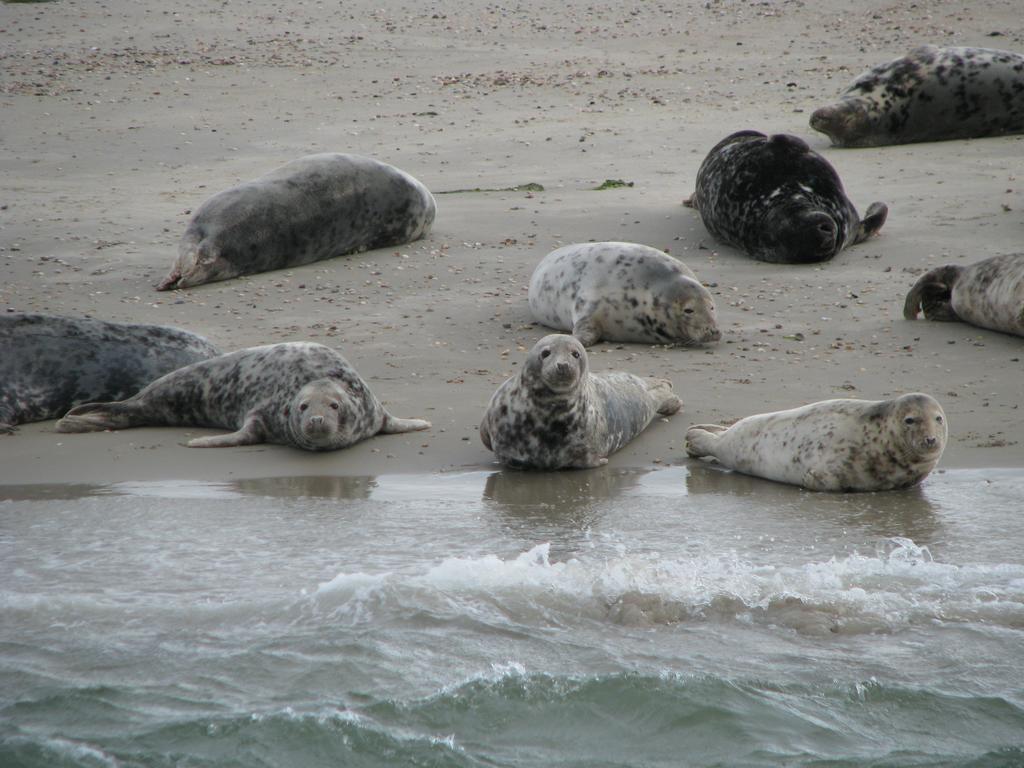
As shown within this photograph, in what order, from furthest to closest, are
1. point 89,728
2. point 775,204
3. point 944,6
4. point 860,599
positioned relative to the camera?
point 944,6, point 775,204, point 860,599, point 89,728

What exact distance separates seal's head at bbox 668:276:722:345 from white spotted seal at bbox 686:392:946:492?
5.53 ft

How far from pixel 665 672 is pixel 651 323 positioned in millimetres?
3937

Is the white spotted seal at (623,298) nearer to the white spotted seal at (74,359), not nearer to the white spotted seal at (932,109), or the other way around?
the white spotted seal at (74,359)

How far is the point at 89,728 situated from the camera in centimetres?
342

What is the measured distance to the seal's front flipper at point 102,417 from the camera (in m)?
6.14

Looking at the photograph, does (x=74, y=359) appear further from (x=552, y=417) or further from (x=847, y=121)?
(x=847, y=121)

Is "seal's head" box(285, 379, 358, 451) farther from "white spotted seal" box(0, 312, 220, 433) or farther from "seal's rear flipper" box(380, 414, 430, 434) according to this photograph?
"white spotted seal" box(0, 312, 220, 433)

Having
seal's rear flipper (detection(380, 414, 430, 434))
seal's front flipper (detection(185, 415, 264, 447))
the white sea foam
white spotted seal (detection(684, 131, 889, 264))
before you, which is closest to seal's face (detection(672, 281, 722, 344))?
white spotted seal (detection(684, 131, 889, 264))

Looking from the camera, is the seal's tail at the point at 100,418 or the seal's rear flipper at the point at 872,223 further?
the seal's rear flipper at the point at 872,223

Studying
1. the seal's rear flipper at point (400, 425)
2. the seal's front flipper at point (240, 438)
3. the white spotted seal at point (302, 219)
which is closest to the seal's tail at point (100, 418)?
the seal's front flipper at point (240, 438)

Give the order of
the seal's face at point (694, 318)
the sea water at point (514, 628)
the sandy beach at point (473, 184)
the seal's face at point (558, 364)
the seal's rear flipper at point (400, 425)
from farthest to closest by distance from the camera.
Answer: the seal's face at point (694, 318) < the sandy beach at point (473, 184) < the seal's rear flipper at point (400, 425) < the seal's face at point (558, 364) < the sea water at point (514, 628)

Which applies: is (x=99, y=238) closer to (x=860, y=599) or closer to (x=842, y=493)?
(x=842, y=493)

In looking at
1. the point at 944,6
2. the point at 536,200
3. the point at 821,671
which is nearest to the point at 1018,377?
the point at 821,671

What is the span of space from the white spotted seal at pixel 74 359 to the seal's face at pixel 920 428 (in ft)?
11.1
